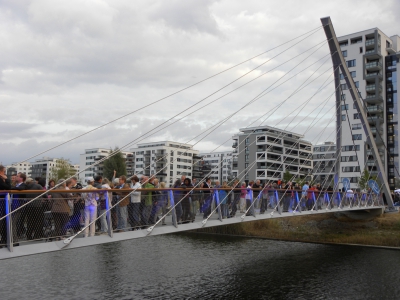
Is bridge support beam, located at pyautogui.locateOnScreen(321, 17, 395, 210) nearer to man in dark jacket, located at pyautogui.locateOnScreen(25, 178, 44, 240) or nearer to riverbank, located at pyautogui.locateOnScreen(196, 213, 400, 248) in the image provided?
riverbank, located at pyautogui.locateOnScreen(196, 213, 400, 248)

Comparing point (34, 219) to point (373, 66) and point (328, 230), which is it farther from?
point (373, 66)

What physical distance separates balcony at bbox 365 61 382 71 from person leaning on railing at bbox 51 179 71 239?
64.3 meters

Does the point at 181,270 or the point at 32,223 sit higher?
the point at 32,223

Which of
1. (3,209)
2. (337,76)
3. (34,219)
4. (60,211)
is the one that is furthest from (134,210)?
(337,76)

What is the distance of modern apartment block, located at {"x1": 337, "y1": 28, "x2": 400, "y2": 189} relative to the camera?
65.3m

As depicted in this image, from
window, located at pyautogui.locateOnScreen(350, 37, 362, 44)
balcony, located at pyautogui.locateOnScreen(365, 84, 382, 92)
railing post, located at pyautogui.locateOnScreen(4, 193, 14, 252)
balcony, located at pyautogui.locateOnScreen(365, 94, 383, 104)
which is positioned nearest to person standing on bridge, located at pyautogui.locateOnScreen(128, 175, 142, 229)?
railing post, located at pyautogui.locateOnScreen(4, 193, 14, 252)

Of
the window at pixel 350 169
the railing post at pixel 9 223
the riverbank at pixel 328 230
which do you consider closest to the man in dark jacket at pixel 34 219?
the railing post at pixel 9 223

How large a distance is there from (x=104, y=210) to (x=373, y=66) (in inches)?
2498

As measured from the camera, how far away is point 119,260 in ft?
65.7

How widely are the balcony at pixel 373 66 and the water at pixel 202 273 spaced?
1807 inches

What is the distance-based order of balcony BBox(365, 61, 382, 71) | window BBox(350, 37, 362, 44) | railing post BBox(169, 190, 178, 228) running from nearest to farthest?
railing post BBox(169, 190, 178, 228) → balcony BBox(365, 61, 382, 71) → window BBox(350, 37, 362, 44)

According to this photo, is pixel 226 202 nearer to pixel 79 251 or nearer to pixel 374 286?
pixel 374 286

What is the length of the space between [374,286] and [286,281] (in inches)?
128

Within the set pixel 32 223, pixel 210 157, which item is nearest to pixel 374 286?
pixel 32 223
